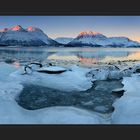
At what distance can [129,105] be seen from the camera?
2146 mm

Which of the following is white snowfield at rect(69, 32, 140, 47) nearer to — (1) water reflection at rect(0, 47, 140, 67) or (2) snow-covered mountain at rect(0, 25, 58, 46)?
(1) water reflection at rect(0, 47, 140, 67)

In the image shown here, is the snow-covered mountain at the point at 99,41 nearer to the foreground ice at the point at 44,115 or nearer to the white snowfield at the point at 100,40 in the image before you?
the white snowfield at the point at 100,40

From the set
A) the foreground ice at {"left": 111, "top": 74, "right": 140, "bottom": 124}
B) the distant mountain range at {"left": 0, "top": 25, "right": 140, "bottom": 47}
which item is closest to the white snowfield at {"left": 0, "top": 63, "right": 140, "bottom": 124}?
the foreground ice at {"left": 111, "top": 74, "right": 140, "bottom": 124}

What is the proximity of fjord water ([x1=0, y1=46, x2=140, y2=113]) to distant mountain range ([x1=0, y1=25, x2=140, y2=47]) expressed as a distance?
43 millimetres

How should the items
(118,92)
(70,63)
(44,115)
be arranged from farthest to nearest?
(70,63) < (118,92) < (44,115)

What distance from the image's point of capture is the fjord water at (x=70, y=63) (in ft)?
7.16

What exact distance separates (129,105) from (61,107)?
517 mm

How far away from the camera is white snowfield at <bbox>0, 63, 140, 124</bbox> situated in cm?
208

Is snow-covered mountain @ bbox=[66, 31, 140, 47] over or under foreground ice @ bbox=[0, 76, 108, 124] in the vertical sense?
over

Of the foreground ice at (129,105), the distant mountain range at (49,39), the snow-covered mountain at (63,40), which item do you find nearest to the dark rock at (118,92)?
the foreground ice at (129,105)

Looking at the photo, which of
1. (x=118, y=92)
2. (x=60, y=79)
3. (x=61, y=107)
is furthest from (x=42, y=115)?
(x=118, y=92)

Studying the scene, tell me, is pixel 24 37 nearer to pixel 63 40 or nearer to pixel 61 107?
pixel 63 40

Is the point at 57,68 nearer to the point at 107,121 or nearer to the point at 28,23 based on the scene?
the point at 28,23

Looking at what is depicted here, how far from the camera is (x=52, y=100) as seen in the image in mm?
2201
